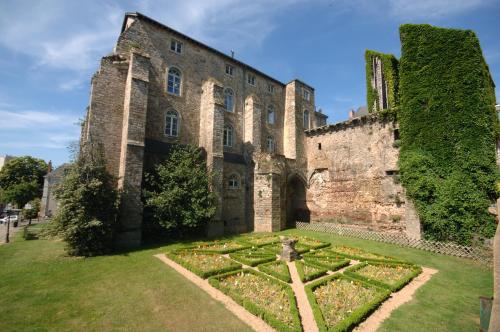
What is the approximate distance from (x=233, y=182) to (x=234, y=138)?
168 inches

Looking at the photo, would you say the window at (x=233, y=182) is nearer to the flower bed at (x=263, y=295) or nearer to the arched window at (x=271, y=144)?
the arched window at (x=271, y=144)

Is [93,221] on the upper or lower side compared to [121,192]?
lower

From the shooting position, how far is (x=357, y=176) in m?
20.0

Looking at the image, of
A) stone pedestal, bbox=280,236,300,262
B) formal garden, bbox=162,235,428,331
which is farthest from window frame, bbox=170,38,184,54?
stone pedestal, bbox=280,236,300,262

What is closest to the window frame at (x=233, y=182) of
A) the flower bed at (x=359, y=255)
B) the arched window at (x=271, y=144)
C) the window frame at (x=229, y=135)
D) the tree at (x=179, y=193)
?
the window frame at (x=229, y=135)

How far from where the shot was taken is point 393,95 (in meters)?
20.7

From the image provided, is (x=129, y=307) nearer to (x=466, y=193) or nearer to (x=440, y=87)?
(x=466, y=193)

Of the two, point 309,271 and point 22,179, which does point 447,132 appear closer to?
point 309,271

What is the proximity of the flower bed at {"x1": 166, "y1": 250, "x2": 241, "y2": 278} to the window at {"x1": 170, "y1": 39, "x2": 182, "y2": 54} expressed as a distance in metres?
Result: 15.3

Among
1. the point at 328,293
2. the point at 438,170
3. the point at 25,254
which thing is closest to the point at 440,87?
the point at 438,170

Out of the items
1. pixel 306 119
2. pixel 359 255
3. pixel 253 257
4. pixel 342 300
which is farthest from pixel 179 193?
pixel 306 119

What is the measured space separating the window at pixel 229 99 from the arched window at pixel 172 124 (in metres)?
5.34

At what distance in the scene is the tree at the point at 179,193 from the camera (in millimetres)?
14250

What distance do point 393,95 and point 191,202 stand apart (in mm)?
19664
